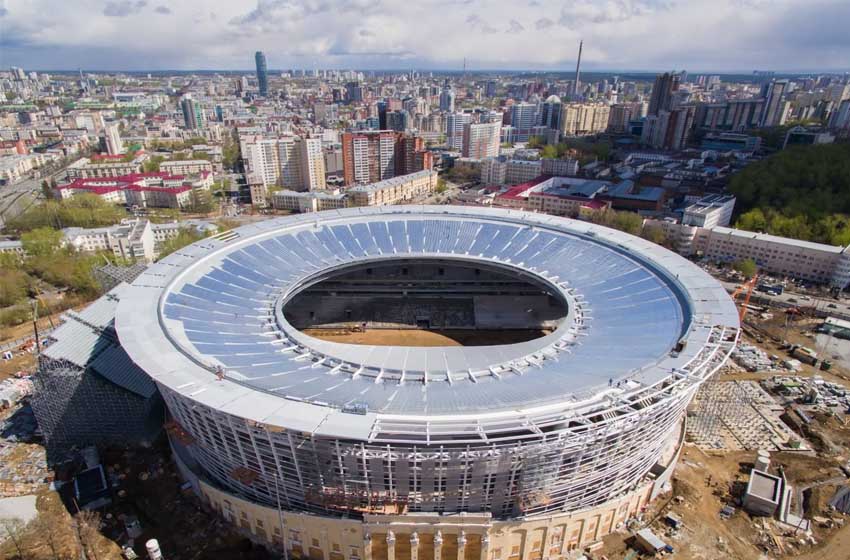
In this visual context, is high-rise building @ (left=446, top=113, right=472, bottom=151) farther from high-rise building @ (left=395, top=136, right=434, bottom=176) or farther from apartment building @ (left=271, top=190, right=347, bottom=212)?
apartment building @ (left=271, top=190, right=347, bottom=212)

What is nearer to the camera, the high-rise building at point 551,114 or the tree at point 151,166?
the tree at point 151,166

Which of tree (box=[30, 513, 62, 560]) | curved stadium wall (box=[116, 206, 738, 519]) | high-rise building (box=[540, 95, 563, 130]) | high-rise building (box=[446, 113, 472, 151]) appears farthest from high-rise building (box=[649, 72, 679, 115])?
tree (box=[30, 513, 62, 560])

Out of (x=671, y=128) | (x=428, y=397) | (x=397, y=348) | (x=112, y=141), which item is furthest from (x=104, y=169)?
(x=671, y=128)

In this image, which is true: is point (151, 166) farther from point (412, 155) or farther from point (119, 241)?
point (412, 155)

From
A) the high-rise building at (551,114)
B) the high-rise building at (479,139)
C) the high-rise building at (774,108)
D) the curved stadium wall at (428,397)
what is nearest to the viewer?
the curved stadium wall at (428,397)

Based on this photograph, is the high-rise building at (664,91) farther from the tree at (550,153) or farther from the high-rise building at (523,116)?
the tree at (550,153)

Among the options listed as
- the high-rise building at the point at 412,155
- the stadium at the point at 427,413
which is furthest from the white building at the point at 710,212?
the high-rise building at the point at 412,155
